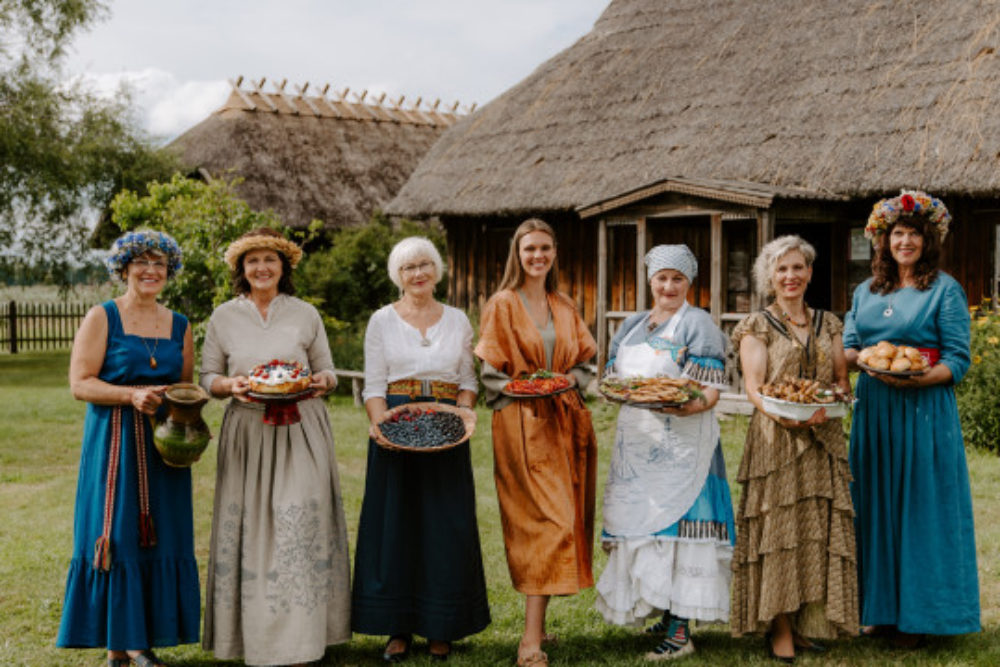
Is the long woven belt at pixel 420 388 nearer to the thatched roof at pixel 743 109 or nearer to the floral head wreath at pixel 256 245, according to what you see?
the floral head wreath at pixel 256 245

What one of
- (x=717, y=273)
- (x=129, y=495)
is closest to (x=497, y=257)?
(x=717, y=273)

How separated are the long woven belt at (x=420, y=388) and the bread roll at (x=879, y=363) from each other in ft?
5.74

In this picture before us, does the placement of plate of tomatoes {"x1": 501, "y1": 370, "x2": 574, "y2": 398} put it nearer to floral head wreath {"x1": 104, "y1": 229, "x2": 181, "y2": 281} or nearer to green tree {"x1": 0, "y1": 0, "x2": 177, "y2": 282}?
floral head wreath {"x1": 104, "y1": 229, "x2": 181, "y2": 281}

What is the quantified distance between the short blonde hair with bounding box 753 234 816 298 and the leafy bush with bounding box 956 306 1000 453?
196 inches

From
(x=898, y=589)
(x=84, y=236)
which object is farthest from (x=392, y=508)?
(x=84, y=236)

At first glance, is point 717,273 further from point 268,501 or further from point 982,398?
point 268,501

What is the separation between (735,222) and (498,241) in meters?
4.03

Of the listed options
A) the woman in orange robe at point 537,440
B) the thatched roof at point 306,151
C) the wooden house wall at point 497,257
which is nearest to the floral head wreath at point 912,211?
the woman in orange robe at point 537,440

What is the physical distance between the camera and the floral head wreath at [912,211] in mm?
4184

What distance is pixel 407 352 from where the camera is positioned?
411cm

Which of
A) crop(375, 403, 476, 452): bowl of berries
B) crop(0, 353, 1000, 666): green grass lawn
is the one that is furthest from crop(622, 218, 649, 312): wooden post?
crop(375, 403, 476, 452): bowl of berries

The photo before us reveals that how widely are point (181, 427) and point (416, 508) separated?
3.27ft

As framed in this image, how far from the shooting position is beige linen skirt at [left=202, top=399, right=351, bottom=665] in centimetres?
389

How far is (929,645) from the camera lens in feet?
13.9
